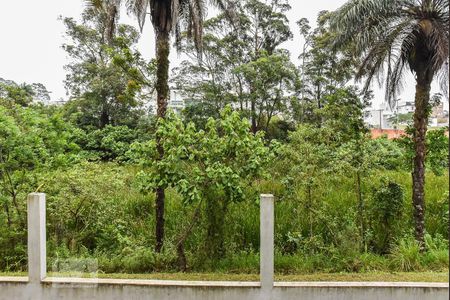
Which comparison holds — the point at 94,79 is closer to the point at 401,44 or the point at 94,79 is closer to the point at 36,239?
the point at 36,239

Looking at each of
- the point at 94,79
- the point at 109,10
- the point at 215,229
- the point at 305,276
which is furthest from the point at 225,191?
the point at 94,79

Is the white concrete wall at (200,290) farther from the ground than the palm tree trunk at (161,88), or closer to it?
closer to it

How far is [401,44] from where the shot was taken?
5.95 meters

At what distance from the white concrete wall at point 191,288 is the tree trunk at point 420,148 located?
219 centimetres

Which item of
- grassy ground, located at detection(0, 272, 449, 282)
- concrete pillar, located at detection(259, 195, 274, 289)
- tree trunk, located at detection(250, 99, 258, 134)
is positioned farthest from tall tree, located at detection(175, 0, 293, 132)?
concrete pillar, located at detection(259, 195, 274, 289)

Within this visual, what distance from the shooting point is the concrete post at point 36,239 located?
4496 mm

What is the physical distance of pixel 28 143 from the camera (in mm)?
6086

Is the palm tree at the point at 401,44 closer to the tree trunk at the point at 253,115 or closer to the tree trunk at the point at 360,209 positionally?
the tree trunk at the point at 360,209

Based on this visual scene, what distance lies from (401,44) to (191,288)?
5.10 m

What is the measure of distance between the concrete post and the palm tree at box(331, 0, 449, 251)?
5.43m

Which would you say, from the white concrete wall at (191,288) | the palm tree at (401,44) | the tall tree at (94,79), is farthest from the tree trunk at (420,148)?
the tall tree at (94,79)

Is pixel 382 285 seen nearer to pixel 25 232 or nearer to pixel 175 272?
pixel 175 272

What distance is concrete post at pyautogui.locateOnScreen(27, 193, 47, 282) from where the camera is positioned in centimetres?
450

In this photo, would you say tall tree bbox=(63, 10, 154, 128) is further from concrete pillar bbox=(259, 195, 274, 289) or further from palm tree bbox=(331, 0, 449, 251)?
concrete pillar bbox=(259, 195, 274, 289)
